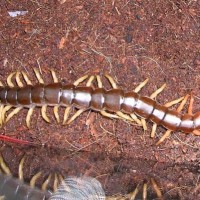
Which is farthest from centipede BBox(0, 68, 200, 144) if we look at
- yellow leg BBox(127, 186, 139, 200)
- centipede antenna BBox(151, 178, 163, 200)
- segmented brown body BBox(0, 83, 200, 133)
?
yellow leg BBox(127, 186, 139, 200)

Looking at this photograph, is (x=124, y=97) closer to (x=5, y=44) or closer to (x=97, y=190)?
(x=97, y=190)

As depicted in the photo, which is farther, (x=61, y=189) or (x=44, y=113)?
(x=44, y=113)

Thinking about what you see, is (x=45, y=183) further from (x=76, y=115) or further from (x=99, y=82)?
(x=99, y=82)

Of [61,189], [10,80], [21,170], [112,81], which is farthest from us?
[10,80]

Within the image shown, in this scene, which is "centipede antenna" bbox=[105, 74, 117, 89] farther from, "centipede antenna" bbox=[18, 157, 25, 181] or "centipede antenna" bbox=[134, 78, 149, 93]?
"centipede antenna" bbox=[18, 157, 25, 181]

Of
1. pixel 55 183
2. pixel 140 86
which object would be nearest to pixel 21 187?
pixel 55 183

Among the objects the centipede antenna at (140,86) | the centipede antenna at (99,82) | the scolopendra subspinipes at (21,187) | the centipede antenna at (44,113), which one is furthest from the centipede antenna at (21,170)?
the centipede antenna at (140,86)

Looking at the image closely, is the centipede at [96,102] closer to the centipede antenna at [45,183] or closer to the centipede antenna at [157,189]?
the centipede antenna at [157,189]
